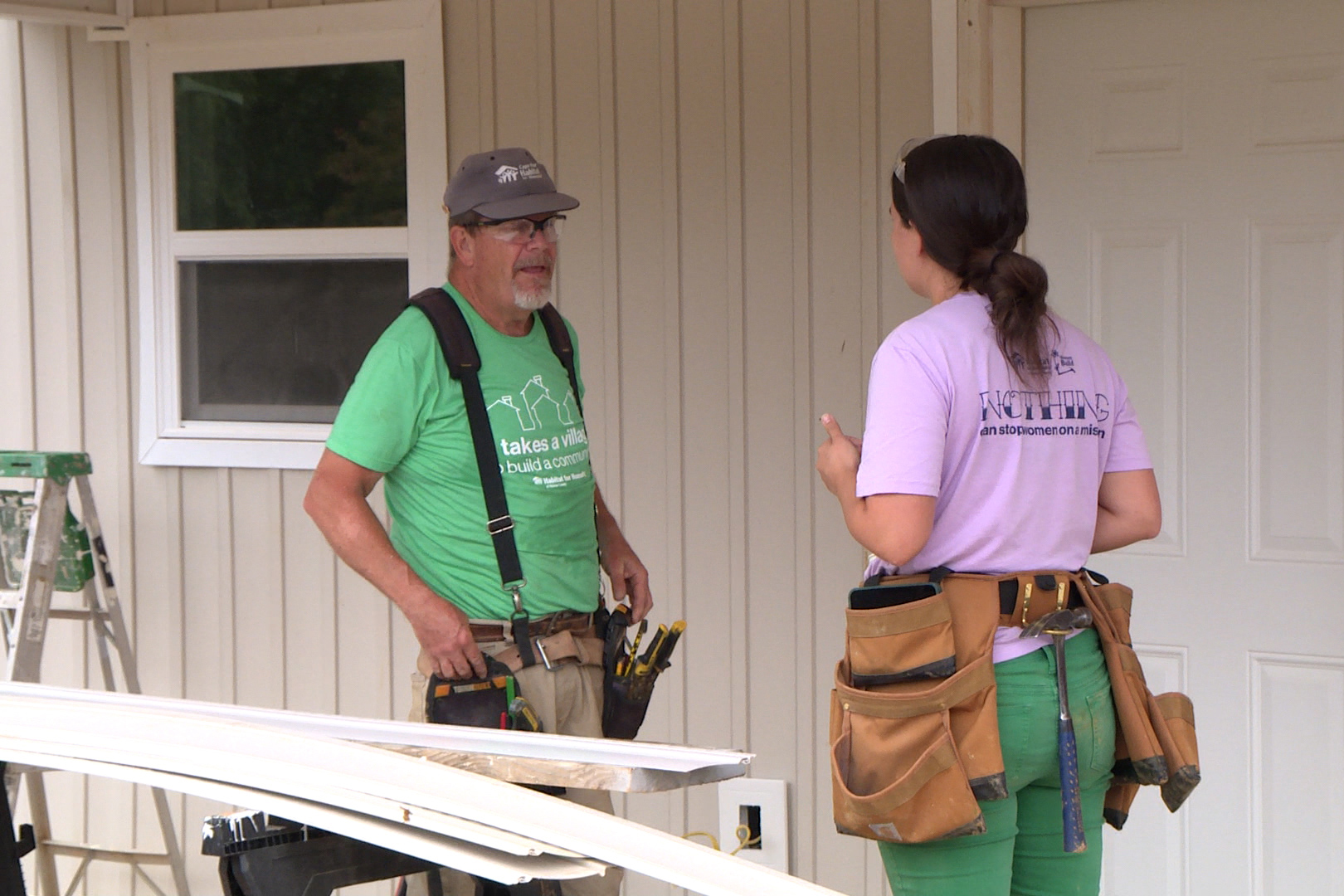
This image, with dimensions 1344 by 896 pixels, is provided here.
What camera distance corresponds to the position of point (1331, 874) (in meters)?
3.35

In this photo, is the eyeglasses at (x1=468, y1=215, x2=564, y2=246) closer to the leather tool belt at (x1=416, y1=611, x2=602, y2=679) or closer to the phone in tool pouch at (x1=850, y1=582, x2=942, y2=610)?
the leather tool belt at (x1=416, y1=611, x2=602, y2=679)

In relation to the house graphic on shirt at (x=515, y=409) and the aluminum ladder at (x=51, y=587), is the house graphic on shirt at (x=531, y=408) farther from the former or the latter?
the aluminum ladder at (x=51, y=587)

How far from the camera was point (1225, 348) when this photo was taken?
3.39 metres

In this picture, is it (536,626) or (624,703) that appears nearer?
(536,626)

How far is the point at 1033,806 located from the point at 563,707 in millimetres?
986

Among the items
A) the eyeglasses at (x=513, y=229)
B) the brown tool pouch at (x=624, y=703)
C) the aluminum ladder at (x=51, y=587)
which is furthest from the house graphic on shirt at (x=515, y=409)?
the aluminum ladder at (x=51, y=587)

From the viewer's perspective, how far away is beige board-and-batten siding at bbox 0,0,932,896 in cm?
365

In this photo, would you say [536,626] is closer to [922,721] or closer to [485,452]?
[485,452]

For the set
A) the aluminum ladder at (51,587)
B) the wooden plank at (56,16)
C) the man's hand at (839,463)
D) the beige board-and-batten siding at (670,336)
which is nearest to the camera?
the man's hand at (839,463)

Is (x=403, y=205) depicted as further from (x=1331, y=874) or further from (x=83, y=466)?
(x=1331, y=874)

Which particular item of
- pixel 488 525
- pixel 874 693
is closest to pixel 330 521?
pixel 488 525

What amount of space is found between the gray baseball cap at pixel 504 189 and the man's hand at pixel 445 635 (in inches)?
30.0

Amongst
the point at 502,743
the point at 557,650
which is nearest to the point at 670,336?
the point at 557,650

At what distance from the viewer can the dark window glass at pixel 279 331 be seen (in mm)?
4113
